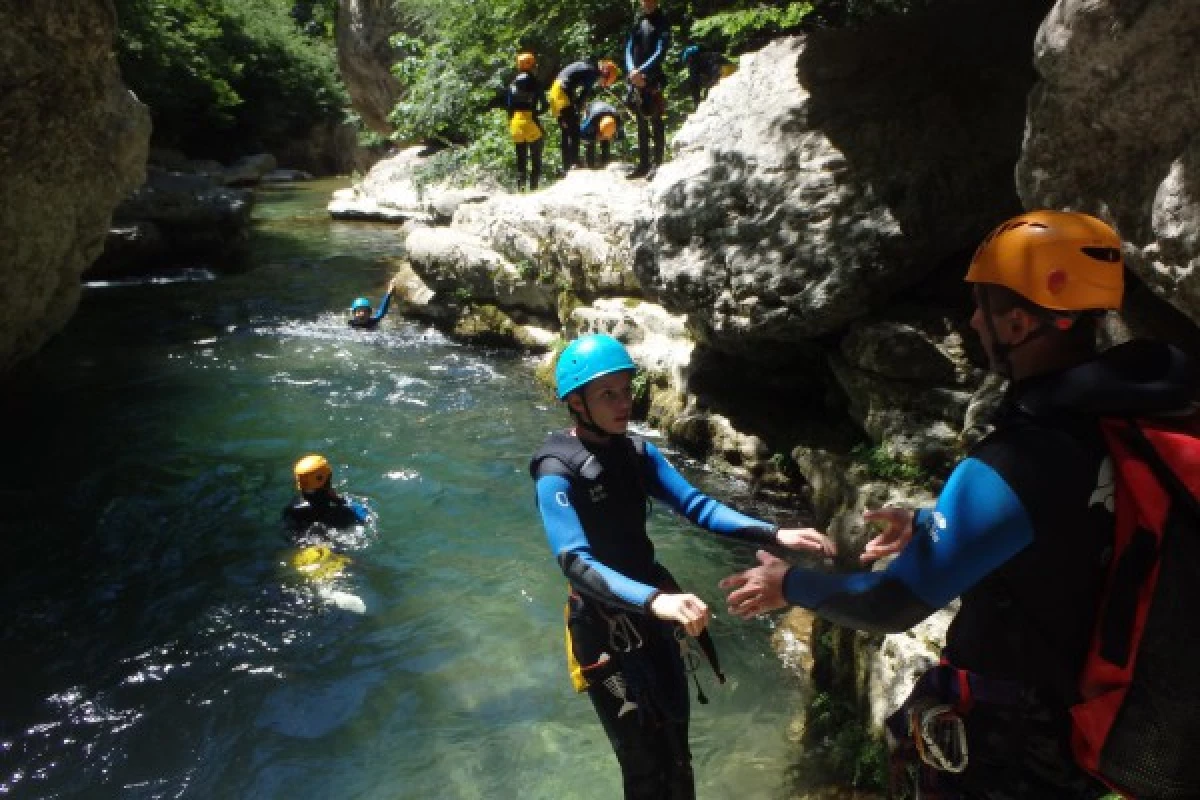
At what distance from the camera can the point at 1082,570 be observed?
1.78 metres

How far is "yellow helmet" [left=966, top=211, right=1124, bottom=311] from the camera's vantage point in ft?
6.23

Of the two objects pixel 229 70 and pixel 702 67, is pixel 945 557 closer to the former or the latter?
pixel 702 67

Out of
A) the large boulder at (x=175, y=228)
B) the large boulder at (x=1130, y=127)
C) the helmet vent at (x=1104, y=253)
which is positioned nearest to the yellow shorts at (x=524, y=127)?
the large boulder at (x=175, y=228)

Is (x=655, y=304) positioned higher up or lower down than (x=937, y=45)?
lower down

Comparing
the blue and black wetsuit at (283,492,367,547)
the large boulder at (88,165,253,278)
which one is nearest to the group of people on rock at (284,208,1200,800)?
the blue and black wetsuit at (283,492,367,547)

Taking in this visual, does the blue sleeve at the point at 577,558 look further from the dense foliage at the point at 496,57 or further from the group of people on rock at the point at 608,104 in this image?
the dense foliage at the point at 496,57

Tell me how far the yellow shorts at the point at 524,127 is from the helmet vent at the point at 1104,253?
12.6 metres

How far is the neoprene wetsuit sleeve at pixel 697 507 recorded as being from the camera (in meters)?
3.25

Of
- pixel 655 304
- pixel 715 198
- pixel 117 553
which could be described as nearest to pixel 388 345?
pixel 655 304

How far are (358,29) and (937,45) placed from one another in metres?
26.1

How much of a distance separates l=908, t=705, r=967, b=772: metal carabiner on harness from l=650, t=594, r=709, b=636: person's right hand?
0.66m

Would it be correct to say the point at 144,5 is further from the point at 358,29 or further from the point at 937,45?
the point at 937,45

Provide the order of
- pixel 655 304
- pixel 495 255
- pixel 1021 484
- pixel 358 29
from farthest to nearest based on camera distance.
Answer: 1. pixel 358 29
2. pixel 495 255
3. pixel 655 304
4. pixel 1021 484

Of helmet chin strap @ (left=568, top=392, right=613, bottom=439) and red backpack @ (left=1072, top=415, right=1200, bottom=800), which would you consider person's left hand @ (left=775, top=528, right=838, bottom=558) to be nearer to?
helmet chin strap @ (left=568, top=392, right=613, bottom=439)
